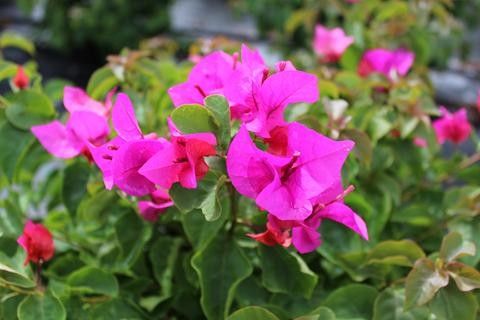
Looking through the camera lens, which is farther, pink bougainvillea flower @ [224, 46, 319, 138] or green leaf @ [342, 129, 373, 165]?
green leaf @ [342, 129, 373, 165]

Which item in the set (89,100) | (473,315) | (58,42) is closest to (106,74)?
(89,100)

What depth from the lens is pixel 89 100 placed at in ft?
2.23

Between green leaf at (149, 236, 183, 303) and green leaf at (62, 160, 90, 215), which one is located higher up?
green leaf at (62, 160, 90, 215)

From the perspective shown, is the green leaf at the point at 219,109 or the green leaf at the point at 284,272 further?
the green leaf at the point at 284,272

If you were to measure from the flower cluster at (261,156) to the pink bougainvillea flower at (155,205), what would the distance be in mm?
77

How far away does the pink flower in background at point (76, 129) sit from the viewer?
63 centimetres

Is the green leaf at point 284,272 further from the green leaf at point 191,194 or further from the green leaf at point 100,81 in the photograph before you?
the green leaf at point 100,81

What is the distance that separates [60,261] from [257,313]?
1.01 ft

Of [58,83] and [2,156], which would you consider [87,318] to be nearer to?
[2,156]

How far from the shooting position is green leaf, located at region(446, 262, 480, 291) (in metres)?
0.54

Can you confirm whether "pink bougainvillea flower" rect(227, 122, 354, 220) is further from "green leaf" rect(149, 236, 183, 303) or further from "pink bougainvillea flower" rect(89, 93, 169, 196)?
"green leaf" rect(149, 236, 183, 303)

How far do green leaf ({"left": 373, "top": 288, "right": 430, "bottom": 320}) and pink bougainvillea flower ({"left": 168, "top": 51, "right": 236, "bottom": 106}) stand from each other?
260 mm

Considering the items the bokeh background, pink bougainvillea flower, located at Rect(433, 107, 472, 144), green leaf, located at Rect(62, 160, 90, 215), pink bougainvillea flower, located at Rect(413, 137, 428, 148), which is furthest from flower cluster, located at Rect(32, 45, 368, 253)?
the bokeh background

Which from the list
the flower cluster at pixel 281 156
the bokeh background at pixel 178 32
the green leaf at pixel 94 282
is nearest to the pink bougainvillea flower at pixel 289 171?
the flower cluster at pixel 281 156
